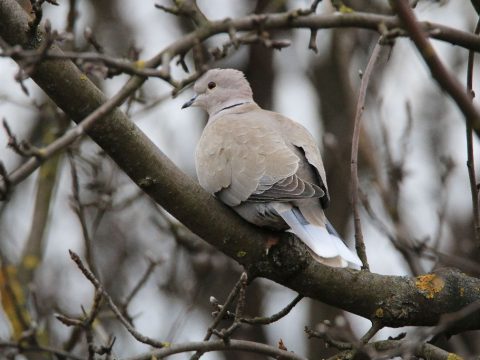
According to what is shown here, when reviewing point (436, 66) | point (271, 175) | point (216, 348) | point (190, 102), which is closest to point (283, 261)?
point (216, 348)

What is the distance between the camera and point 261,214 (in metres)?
3.55

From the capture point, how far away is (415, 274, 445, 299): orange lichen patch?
3338mm

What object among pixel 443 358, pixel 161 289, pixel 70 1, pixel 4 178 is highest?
pixel 70 1

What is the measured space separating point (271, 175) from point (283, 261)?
66 cm

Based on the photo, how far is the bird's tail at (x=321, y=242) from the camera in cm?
332

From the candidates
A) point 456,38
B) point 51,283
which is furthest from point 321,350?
point 456,38

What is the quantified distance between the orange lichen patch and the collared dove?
26cm

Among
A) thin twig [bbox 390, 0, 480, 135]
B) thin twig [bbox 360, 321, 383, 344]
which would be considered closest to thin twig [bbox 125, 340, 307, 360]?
thin twig [bbox 360, 321, 383, 344]

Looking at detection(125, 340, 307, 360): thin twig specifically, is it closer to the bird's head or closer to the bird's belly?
the bird's belly

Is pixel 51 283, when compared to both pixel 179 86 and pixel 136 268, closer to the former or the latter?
pixel 136 268

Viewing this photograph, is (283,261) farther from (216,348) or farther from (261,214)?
(216,348)

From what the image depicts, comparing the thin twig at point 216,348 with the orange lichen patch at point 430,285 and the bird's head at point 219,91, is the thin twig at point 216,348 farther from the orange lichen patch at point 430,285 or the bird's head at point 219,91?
the bird's head at point 219,91

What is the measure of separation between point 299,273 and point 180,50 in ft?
4.15

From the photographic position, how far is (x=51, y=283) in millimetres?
7441
